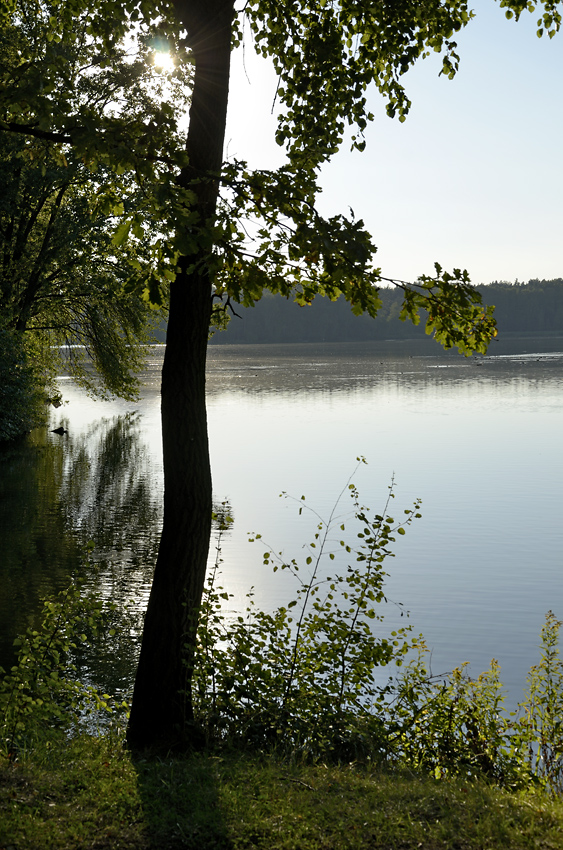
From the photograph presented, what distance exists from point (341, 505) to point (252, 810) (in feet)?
58.5

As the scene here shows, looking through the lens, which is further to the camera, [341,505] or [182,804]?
[341,505]

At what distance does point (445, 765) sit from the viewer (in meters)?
7.62

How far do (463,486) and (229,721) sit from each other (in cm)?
1892

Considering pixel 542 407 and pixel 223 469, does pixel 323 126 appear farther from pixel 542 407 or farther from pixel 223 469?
pixel 542 407

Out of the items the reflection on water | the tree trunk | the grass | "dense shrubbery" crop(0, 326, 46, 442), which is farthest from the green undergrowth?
"dense shrubbery" crop(0, 326, 46, 442)

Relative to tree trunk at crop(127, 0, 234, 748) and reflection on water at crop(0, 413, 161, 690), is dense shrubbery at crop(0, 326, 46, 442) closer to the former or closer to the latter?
reflection on water at crop(0, 413, 161, 690)

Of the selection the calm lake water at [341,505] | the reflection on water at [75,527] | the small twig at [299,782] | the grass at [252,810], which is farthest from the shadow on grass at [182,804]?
the calm lake water at [341,505]

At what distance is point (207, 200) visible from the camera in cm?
748

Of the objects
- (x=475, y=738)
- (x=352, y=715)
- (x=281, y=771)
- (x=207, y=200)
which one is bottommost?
(x=475, y=738)

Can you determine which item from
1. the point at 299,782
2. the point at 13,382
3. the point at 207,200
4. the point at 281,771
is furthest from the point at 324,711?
the point at 13,382

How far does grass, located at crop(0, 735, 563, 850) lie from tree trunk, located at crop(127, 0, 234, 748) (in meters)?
1.01

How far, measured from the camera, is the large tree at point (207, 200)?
6109mm

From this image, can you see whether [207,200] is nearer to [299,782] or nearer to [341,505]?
[299,782]

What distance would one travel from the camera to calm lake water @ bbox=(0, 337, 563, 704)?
46.5 feet
